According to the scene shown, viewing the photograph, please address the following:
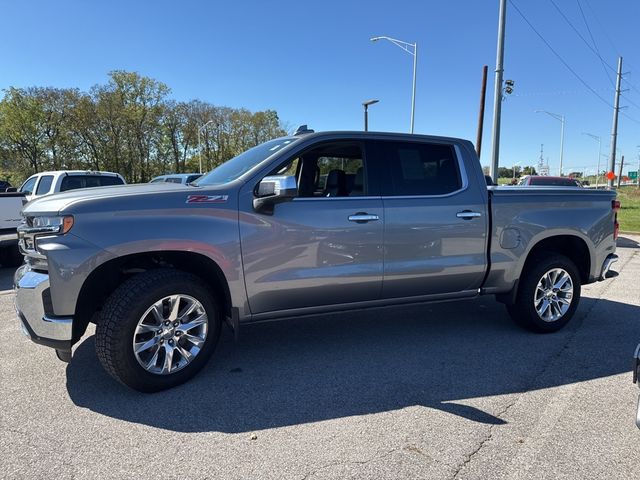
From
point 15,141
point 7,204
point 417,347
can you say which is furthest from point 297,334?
point 15,141

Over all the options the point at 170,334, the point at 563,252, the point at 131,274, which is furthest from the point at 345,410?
the point at 563,252

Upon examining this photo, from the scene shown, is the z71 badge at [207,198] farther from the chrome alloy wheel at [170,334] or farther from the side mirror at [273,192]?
the chrome alloy wheel at [170,334]

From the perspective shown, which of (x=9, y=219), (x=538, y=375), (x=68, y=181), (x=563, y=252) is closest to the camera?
(x=538, y=375)

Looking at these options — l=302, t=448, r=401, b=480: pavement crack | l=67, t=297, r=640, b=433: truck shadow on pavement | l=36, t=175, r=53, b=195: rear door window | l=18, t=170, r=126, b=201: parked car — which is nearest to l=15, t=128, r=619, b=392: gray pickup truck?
l=67, t=297, r=640, b=433: truck shadow on pavement

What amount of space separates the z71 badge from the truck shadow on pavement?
1423mm

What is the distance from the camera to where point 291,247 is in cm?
376

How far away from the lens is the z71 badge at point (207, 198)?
3.51m

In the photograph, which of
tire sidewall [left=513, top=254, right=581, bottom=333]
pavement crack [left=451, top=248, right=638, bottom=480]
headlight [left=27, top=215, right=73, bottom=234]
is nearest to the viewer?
pavement crack [left=451, top=248, right=638, bottom=480]

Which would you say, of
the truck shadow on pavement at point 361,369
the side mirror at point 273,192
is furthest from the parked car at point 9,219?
the side mirror at point 273,192

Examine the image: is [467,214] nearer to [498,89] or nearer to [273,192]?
[273,192]

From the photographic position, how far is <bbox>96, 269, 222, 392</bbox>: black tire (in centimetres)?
329

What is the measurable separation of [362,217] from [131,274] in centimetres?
194

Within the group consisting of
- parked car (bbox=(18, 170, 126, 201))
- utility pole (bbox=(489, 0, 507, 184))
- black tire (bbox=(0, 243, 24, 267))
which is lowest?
black tire (bbox=(0, 243, 24, 267))

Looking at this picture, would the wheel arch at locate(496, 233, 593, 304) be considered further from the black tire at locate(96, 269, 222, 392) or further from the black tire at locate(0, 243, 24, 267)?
the black tire at locate(0, 243, 24, 267)
